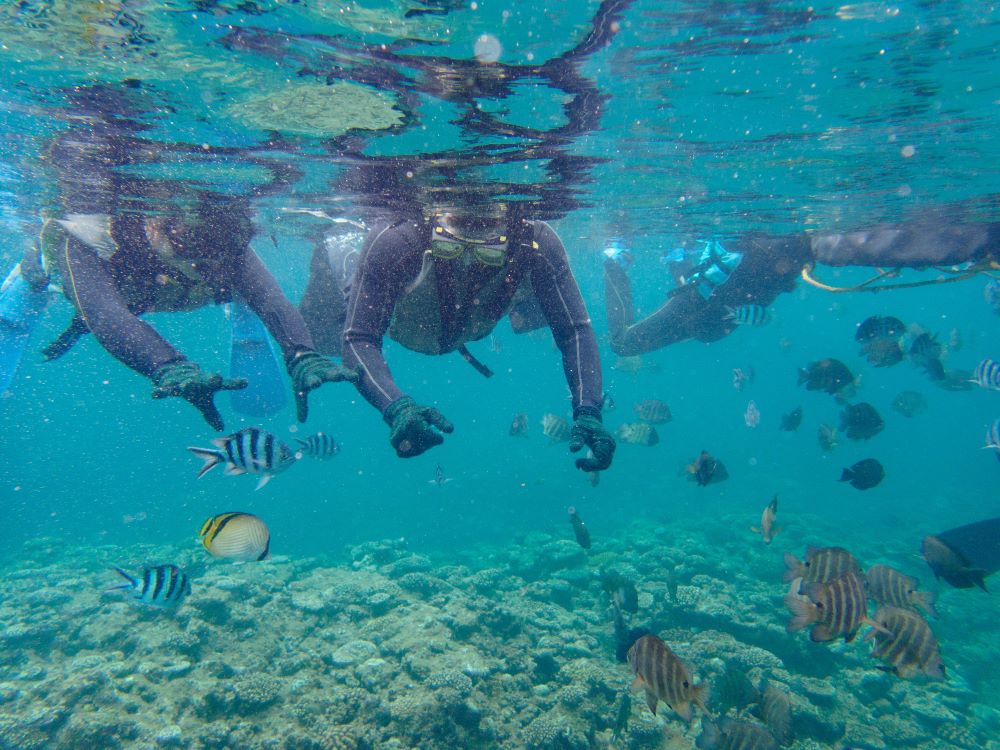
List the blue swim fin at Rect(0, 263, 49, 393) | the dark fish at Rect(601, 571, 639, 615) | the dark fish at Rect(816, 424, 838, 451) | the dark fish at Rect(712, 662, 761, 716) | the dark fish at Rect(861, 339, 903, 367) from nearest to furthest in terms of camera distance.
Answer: the dark fish at Rect(712, 662, 761, 716) < the blue swim fin at Rect(0, 263, 49, 393) < the dark fish at Rect(601, 571, 639, 615) < the dark fish at Rect(861, 339, 903, 367) < the dark fish at Rect(816, 424, 838, 451)

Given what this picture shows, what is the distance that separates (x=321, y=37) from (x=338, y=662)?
8608mm

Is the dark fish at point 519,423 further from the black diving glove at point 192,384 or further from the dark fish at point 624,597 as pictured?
the black diving glove at point 192,384

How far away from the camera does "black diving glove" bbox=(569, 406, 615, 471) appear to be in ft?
12.0

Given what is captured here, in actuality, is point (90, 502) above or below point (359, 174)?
below

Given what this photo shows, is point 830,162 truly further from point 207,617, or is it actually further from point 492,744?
point 207,617

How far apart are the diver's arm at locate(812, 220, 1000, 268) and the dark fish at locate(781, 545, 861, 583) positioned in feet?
20.4

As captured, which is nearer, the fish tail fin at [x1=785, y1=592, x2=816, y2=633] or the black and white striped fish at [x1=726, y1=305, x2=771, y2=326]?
the fish tail fin at [x1=785, y1=592, x2=816, y2=633]

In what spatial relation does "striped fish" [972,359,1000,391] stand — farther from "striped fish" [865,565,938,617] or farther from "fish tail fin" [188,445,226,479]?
"fish tail fin" [188,445,226,479]

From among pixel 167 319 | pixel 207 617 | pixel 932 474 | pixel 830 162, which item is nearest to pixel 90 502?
pixel 167 319

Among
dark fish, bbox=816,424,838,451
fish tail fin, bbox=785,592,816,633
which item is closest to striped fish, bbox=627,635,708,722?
fish tail fin, bbox=785,592,816,633

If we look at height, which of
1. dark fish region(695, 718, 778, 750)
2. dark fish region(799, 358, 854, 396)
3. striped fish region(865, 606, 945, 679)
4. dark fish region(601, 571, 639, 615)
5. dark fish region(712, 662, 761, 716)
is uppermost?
dark fish region(799, 358, 854, 396)

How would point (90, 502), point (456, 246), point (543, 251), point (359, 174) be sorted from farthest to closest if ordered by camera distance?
point (90, 502) → point (359, 174) → point (543, 251) → point (456, 246)

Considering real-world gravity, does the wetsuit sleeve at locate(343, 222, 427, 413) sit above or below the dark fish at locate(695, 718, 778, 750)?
above

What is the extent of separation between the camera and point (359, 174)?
34.4 ft
